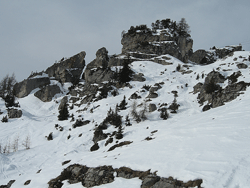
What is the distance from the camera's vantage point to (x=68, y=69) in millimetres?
51438

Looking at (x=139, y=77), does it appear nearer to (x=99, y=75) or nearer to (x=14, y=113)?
(x=99, y=75)

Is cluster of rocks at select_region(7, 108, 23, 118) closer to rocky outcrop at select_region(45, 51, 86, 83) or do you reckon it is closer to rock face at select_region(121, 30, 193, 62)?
rocky outcrop at select_region(45, 51, 86, 83)

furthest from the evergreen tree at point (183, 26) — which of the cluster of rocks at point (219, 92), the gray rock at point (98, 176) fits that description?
the gray rock at point (98, 176)

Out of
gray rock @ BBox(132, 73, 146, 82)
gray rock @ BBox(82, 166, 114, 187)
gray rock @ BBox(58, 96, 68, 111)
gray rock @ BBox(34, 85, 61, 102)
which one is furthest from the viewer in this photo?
gray rock @ BBox(34, 85, 61, 102)

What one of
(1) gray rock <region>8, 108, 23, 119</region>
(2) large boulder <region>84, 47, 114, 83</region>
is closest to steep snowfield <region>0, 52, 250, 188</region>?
(1) gray rock <region>8, 108, 23, 119</region>

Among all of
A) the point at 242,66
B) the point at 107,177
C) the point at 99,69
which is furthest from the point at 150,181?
the point at 99,69

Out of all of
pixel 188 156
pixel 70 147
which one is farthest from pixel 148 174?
pixel 70 147

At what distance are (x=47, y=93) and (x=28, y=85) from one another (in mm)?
8151

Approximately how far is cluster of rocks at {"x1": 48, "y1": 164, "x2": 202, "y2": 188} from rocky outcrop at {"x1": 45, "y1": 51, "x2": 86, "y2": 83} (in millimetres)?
44975

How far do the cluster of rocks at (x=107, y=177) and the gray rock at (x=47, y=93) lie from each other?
125ft

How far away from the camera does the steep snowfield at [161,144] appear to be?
6016 millimetres

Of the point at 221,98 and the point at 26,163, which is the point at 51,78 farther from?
the point at 221,98

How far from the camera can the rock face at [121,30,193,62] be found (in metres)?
53.6

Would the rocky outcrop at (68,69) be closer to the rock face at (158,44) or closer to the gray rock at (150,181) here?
the rock face at (158,44)
